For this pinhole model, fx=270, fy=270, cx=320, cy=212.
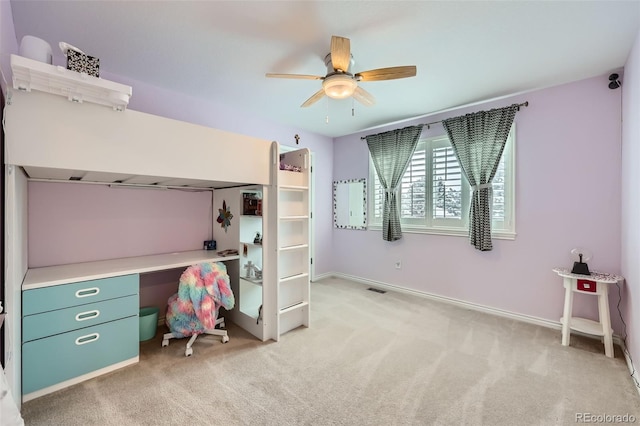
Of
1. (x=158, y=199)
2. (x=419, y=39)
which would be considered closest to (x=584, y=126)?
(x=419, y=39)

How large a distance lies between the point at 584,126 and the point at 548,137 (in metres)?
0.27

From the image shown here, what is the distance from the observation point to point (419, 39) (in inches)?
79.7

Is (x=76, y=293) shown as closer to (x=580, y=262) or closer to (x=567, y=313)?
(x=567, y=313)

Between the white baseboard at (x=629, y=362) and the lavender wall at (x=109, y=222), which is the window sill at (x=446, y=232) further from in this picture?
the lavender wall at (x=109, y=222)

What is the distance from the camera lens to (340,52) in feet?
6.04

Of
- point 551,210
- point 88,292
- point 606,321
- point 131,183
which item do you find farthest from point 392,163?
point 88,292

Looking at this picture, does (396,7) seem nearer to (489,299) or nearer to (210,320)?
A: (210,320)

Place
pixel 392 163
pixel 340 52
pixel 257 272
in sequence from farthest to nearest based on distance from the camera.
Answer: pixel 392 163 → pixel 257 272 → pixel 340 52

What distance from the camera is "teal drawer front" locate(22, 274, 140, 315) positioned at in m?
1.69

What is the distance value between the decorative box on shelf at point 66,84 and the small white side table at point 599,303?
3.79 meters

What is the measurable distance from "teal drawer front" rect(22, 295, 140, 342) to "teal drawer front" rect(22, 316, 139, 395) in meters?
→ 0.04

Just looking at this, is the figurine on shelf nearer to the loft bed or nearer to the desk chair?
the desk chair

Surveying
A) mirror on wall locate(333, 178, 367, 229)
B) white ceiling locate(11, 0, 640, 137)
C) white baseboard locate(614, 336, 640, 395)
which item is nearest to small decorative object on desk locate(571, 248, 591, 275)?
white baseboard locate(614, 336, 640, 395)

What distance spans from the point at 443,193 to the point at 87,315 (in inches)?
150
